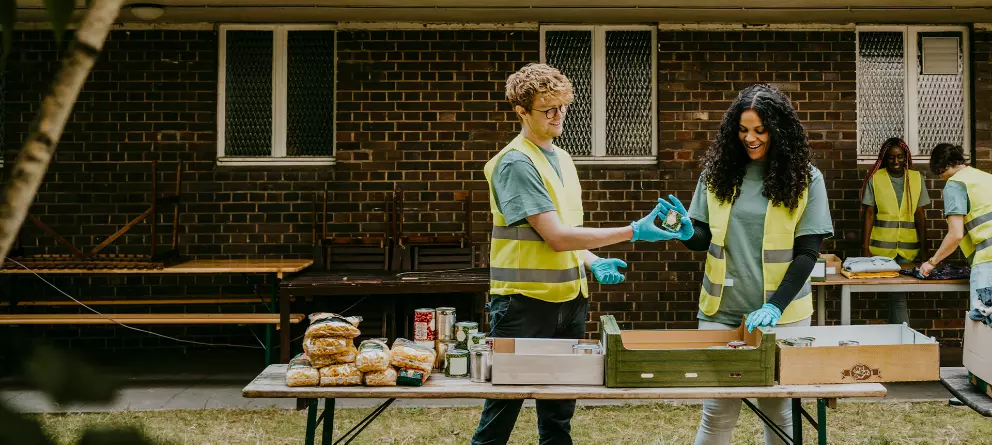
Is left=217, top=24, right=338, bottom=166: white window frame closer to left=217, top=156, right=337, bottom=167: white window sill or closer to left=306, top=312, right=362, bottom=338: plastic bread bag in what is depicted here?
left=217, top=156, right=337, bottom=167: white window sill

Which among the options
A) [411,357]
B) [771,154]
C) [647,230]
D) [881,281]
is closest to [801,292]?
[771,154]

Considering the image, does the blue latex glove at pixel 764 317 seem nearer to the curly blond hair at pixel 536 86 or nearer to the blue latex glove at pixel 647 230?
the blue latex glove at pixel 647 230

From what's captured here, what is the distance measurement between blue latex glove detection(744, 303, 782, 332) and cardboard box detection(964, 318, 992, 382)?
201 cm

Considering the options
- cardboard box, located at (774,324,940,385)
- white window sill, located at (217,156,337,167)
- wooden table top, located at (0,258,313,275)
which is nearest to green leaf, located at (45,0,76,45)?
cardboard box, located at (774,324,940,385)

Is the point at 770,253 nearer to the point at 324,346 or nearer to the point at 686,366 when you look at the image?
the point at 686,366

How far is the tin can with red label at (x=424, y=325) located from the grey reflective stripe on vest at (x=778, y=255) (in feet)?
4.29

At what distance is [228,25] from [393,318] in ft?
9.82

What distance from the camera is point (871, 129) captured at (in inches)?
287

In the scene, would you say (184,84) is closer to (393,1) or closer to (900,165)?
(393,1)

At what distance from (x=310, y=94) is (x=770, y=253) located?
496cm

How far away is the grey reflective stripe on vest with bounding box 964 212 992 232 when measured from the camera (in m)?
5.46

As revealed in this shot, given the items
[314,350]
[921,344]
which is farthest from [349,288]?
[921,344]

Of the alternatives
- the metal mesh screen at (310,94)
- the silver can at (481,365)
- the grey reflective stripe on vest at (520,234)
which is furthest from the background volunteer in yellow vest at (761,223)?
the metal mesh screen at (310,94)

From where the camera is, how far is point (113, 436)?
46 cm
